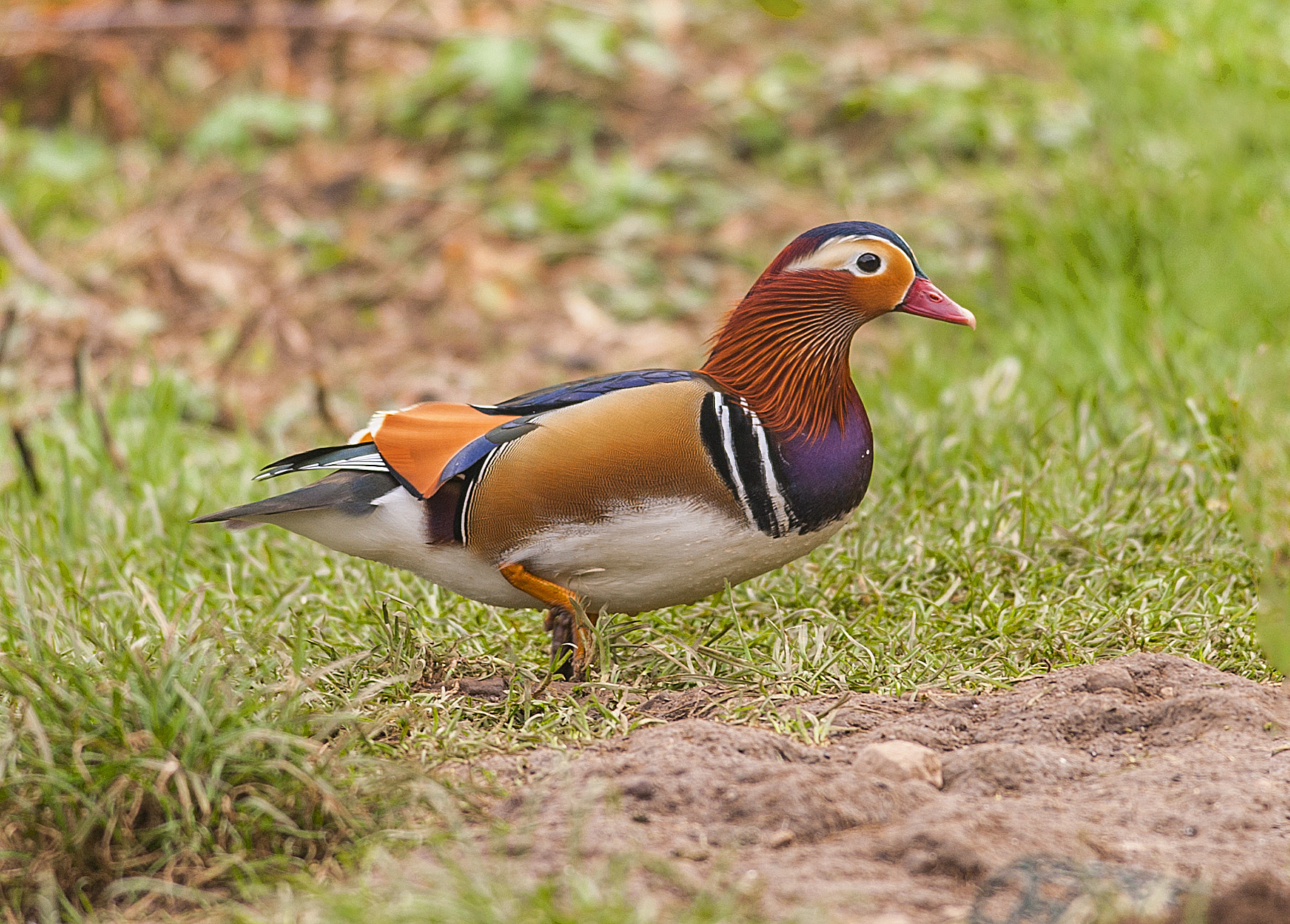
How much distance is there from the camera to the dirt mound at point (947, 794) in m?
2.19

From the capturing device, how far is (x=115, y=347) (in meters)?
6.21

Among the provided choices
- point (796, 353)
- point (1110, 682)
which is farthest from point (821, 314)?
point (1110, 682)

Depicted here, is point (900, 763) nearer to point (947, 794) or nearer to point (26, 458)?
point (947, 794)

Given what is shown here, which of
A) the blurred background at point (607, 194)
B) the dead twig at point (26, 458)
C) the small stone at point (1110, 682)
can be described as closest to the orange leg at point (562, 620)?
the small stone at point (1110, 682)

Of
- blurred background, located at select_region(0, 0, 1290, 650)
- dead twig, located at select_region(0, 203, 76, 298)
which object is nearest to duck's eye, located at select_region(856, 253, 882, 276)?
blurred background, located at select_region(0, 0, 1290, 650)

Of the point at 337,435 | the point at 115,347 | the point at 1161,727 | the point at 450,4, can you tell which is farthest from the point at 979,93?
the point at 1161,727

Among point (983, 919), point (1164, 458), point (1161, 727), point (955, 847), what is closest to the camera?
point (983, 919)

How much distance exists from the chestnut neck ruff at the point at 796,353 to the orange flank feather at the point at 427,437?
55 cm

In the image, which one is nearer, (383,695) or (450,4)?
(383,695)

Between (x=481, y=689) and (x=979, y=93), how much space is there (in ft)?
16.5

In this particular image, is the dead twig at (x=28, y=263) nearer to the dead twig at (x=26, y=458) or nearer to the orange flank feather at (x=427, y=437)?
the dead twig at (x=26, y=458)

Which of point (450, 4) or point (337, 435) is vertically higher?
point (450, 4)

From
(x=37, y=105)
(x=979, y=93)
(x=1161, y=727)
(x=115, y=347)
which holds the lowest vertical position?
(x=1161, y=727)

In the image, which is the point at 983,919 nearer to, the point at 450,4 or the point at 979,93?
the point at 979,93
